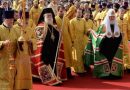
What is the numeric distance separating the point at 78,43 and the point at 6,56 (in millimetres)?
4710

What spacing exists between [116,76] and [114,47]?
813 millimetres

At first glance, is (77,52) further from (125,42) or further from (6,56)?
(6,56)

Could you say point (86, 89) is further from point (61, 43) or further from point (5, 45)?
point (5, 45)

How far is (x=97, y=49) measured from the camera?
11375 millimetres

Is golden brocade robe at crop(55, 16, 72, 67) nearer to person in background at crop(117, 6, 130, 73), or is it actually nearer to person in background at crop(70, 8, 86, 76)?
person in background at crop(70, 8, 86, 76)

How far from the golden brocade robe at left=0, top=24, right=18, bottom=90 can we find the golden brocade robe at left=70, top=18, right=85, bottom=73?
169 inches

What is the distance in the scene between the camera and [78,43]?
38.9ft

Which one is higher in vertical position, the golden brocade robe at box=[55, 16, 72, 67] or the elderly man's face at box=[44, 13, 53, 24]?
the elderly man's face at box=[44, 13, 53, 24]

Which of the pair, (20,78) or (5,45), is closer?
(5,45)

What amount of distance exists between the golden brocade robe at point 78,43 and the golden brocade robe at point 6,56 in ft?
14.1

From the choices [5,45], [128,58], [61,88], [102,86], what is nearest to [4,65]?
[5,45]

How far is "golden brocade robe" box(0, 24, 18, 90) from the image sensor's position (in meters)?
7.35

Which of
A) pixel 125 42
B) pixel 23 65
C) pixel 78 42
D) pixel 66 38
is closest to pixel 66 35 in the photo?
pixel 66 38

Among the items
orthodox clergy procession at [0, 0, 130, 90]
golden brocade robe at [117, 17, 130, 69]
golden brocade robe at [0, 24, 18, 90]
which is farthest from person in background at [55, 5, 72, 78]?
golden brocade robe at [0, 24, 18, 90]
